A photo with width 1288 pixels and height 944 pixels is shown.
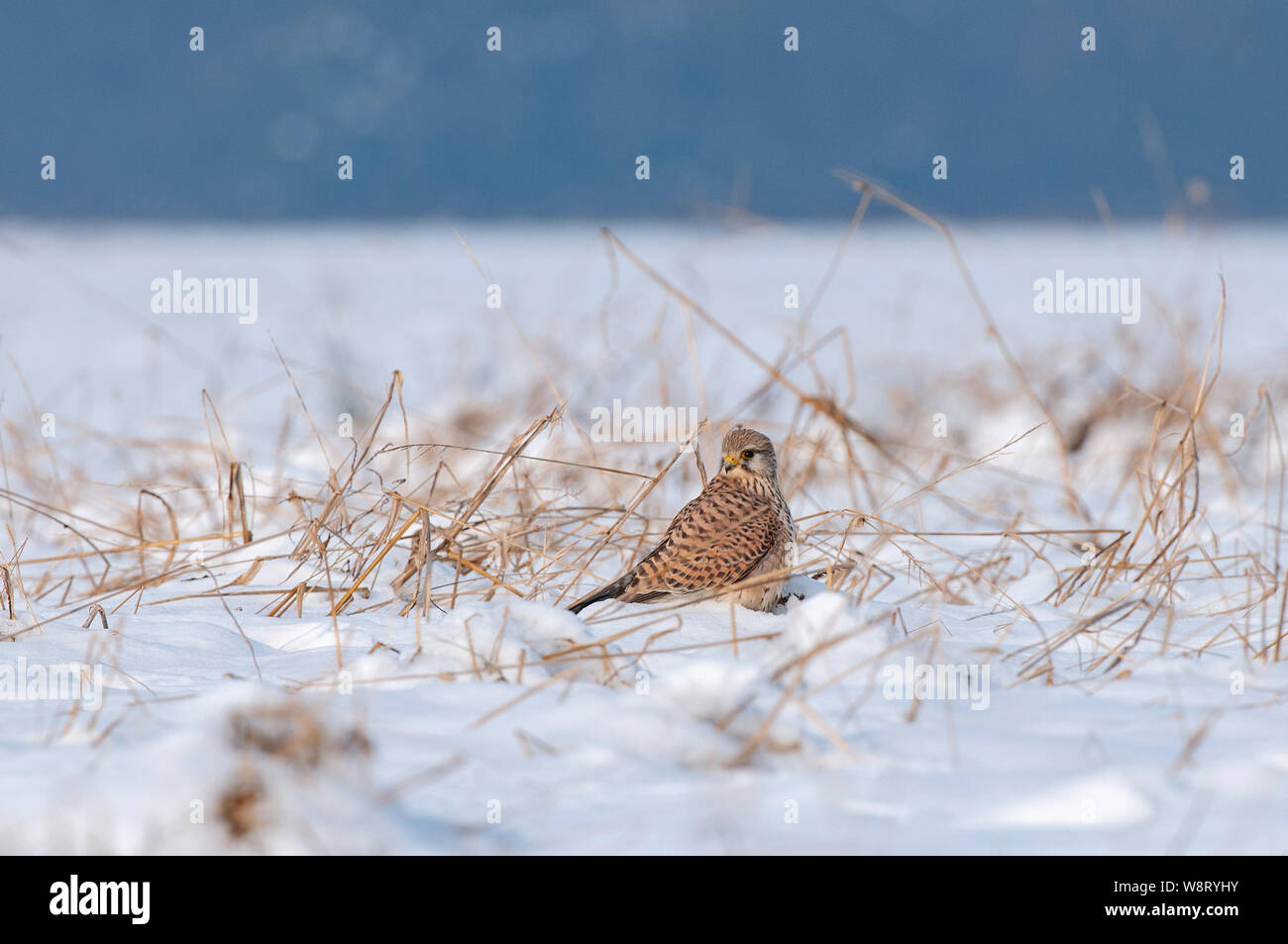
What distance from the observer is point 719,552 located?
8.36 ft

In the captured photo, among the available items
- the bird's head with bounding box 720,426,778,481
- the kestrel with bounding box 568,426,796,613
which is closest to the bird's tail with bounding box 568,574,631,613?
the kestrel with bounding box 568,426,796,613

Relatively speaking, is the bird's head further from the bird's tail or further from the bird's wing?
the bird's tail

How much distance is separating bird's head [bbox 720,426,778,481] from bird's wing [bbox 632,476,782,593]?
11cm

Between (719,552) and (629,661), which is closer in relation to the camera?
(629,661)

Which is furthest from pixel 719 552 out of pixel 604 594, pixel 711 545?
pixel 604 594

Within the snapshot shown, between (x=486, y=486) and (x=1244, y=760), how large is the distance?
1652 mm

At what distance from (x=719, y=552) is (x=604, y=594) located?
263mm

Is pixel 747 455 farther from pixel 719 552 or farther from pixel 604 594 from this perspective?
pixel 604 594

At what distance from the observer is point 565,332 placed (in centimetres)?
760

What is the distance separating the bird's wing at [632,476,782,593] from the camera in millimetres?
2514

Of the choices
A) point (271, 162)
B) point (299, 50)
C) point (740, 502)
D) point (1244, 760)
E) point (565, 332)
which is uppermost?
point (299, 50)

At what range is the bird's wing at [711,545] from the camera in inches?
99.0
